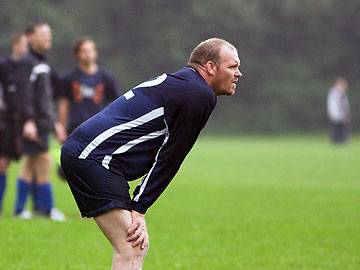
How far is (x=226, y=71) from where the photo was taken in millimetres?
6367

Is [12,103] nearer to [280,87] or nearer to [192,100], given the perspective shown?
[192,100]

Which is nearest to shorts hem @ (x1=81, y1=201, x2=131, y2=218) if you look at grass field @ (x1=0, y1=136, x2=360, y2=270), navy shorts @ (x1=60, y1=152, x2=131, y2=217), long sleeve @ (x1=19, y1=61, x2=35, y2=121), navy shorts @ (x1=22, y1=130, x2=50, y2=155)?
navy shorts @ (x1=60, y1=152, x2=131, y2=217)

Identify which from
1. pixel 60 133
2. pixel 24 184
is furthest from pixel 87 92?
pixel 24 184

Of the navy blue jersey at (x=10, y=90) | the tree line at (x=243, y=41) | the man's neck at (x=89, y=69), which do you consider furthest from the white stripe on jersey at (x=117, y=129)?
the tree line at (x=243, y=41)

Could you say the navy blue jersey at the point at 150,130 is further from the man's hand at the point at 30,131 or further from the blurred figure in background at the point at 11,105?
the blurred figure in background at the point at 11,105

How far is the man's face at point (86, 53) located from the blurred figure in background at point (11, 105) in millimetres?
A: 657

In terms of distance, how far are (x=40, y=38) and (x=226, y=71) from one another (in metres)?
6.61

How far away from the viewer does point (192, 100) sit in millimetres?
6211

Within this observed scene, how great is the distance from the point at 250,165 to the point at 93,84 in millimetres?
11323

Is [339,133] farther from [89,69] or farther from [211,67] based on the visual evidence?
[211,67]

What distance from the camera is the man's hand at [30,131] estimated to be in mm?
12516

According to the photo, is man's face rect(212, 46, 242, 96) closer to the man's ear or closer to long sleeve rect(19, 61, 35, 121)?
the man's ear

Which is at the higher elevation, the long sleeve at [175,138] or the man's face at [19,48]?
the long sleeve at [175,138]

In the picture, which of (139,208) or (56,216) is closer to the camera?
(139,208)
